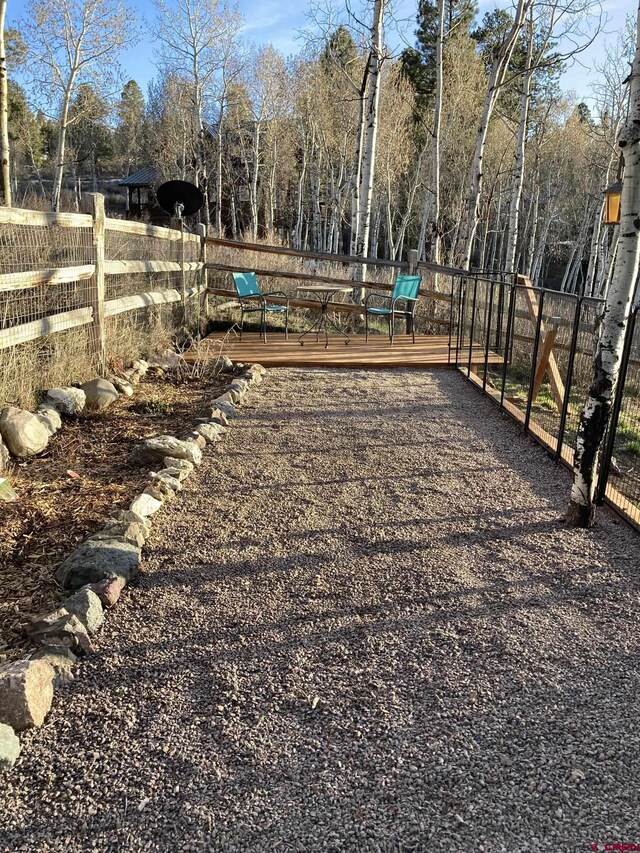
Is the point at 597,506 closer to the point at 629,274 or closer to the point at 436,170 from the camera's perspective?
the point at 629,274

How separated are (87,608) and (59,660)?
25 cm

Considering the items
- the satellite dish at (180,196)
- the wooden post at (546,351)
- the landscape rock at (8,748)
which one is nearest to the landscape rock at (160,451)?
the landscape rock at (8,748)

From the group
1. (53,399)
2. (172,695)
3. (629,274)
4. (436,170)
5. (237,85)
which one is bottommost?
(172,695)

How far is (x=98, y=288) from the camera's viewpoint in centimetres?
532

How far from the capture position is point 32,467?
3652 mm

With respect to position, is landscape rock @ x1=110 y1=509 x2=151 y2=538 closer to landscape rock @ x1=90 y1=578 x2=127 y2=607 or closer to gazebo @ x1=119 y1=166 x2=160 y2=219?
landscape rock @ x1=90 y1=578 x2=127 y2=607

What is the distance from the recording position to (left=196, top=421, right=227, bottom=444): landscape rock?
4359 mm

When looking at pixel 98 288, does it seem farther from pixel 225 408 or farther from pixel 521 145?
pixel 521 145

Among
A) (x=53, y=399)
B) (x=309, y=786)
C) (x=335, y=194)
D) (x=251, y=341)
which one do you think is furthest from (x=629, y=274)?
(x=335, y=194)

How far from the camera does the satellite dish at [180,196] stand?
29.3 ft

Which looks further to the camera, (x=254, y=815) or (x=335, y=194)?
(x=335, y=194)

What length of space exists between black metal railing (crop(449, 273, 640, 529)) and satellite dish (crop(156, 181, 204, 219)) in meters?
4.05

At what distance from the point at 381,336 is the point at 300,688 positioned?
8054mm

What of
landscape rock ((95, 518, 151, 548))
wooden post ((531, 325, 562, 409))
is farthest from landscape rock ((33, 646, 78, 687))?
wooden post ((531, 325, 562, 409))
